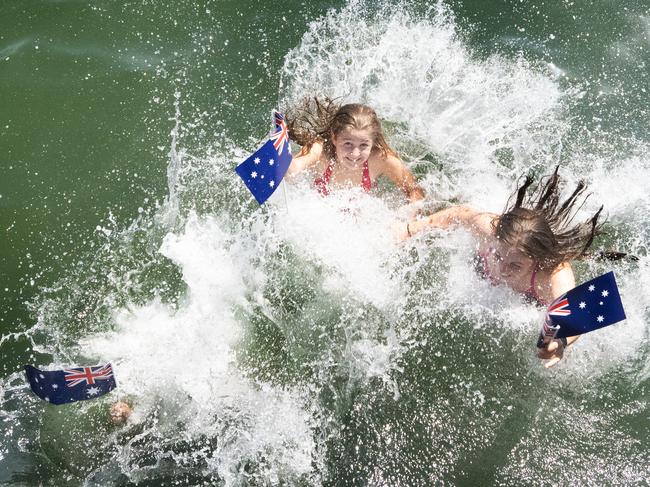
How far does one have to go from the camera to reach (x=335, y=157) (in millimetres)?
5828

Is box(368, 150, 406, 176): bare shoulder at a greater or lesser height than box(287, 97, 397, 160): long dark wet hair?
→ lesser

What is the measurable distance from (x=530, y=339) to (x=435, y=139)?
88.7 inches

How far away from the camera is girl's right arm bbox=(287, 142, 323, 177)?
5.71m

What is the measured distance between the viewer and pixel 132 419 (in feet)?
15.6

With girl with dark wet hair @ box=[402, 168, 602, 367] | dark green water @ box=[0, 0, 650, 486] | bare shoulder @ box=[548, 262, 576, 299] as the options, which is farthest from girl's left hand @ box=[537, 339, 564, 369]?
bare shoulder @ box=[548, 262, 576, 299]

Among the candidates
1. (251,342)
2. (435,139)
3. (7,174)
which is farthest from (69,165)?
(435,139)

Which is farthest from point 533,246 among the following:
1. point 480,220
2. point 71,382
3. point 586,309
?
point 71,382

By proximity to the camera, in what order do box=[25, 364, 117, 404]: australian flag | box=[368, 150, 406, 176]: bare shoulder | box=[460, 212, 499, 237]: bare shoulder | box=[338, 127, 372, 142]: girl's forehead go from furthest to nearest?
box=[368, 150, 406, 176]: bare shoulder, box=[338, 127, 372, 142]: girl's forehead, box=[460, 212, 499, 237]: bare shoulder, box=[25, 364, 117, 404]: australian flag

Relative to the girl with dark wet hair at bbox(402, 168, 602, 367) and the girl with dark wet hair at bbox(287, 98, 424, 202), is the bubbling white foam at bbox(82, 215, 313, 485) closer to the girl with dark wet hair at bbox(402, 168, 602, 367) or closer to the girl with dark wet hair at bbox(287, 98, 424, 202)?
the girl with dark wet hair at bbox(287, 98, 424, 202)

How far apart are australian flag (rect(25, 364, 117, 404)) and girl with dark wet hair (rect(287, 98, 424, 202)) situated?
8.18 ft

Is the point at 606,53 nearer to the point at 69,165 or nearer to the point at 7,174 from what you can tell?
the point at 69,165

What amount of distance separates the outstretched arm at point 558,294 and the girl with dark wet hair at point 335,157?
1442 mm

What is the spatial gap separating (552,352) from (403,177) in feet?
6.55

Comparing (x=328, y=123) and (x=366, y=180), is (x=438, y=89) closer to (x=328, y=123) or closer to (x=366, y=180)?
(x=366, y=180)
